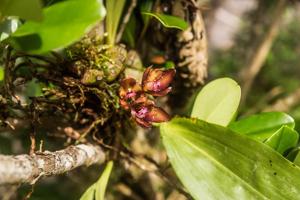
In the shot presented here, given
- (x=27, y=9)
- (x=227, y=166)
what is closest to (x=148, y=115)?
(x=227, y=166)

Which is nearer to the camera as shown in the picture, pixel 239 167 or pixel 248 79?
pixel 239 167

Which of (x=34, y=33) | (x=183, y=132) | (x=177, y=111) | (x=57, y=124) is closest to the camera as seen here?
(x=34, y=33)

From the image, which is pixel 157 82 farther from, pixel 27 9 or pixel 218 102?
pixel 27 9

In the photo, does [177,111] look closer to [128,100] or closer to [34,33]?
[128,100]

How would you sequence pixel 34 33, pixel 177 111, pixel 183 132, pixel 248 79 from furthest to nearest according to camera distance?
1. pixel 248 79
2. pixel 177 111
3. pixel 183 132
4. pixel 34 33

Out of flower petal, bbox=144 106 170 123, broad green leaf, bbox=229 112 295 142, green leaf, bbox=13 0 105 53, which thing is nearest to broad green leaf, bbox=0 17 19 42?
green leaf, bbox=13 0 105 53

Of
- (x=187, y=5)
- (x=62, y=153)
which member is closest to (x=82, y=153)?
(x=62, y=153)

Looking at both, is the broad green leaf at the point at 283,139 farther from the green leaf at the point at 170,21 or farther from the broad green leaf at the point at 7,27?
the broad green leaf at the point at 7,27
